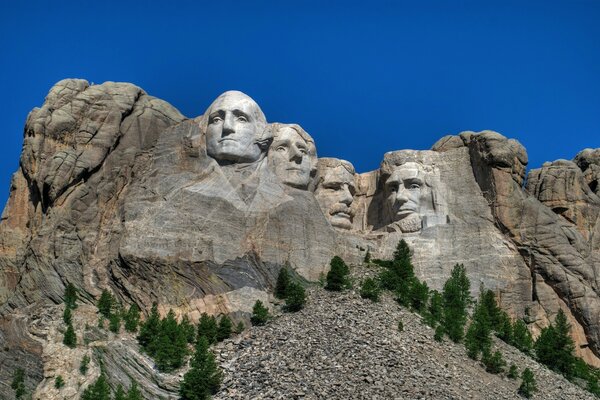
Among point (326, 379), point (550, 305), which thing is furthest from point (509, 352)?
point (326, 379)

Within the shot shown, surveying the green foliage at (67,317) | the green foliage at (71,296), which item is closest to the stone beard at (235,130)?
the green foliage at (71,296)

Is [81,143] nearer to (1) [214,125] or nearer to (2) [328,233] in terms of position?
(1) [214,125]

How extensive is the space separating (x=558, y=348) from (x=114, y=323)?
44.8 feet

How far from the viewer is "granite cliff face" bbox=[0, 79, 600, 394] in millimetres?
57094

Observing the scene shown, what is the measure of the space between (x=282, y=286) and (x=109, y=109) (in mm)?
8303

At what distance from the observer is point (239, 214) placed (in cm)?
5856

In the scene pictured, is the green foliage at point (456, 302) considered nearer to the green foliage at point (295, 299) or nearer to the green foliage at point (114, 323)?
the green foliage at point (295, 299)

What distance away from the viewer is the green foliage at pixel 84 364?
5346cm

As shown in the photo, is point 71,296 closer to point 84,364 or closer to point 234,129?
point 84,364

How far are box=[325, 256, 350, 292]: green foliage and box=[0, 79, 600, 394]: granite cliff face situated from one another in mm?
815

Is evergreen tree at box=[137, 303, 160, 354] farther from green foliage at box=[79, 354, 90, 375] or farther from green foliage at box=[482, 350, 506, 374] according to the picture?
green foliage at box=[482, 350, 506, 374]

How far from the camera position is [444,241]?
61.4 m

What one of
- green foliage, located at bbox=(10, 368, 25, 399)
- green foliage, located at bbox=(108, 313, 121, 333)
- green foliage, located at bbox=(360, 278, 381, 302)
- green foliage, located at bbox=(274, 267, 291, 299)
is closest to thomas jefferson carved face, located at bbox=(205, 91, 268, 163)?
green foliage, located at bbox=(274, 267, 291, 299)

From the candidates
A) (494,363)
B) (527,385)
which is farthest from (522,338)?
(527,385)
